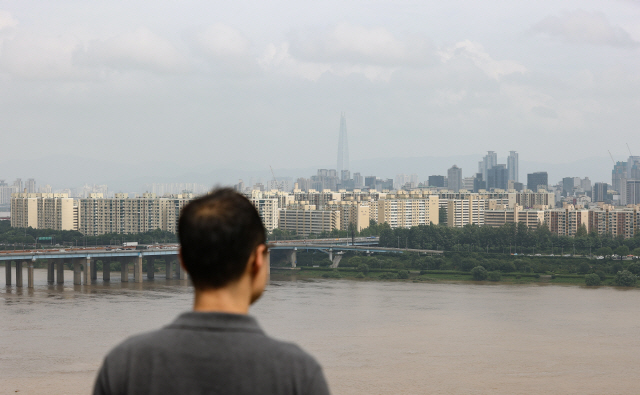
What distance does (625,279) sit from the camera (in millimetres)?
17609

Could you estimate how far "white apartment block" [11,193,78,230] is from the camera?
1280 inches

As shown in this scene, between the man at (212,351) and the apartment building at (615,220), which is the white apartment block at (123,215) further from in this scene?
the man at (212,351)

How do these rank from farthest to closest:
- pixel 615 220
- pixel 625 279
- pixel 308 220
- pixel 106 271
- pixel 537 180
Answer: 1. pixel 537 180
2. pixel 308 220
3. pixel 615 220
4. pixel 106 271
5. pixel 625 279

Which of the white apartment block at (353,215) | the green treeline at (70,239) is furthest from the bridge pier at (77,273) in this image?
the white apartment block at (353,215)

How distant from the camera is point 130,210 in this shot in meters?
32.6

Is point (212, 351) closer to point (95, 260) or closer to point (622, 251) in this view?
point (95, 260)

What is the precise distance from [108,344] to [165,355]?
9.90 metres

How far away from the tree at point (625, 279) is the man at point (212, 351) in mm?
18330

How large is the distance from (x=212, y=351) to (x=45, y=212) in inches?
1347

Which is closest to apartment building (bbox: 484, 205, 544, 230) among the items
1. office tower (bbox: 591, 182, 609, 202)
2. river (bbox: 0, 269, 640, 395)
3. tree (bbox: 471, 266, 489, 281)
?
tree (bbox: 471, 266, 489, 281)

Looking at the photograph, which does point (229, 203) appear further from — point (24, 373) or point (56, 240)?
point (56, 240)

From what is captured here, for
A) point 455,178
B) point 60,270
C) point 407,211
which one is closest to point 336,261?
point 60,270

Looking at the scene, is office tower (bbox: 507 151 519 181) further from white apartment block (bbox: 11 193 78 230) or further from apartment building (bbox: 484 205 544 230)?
white apartment block (bbox: 11 193 78 230)

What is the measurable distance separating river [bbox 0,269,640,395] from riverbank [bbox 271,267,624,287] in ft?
3.30
